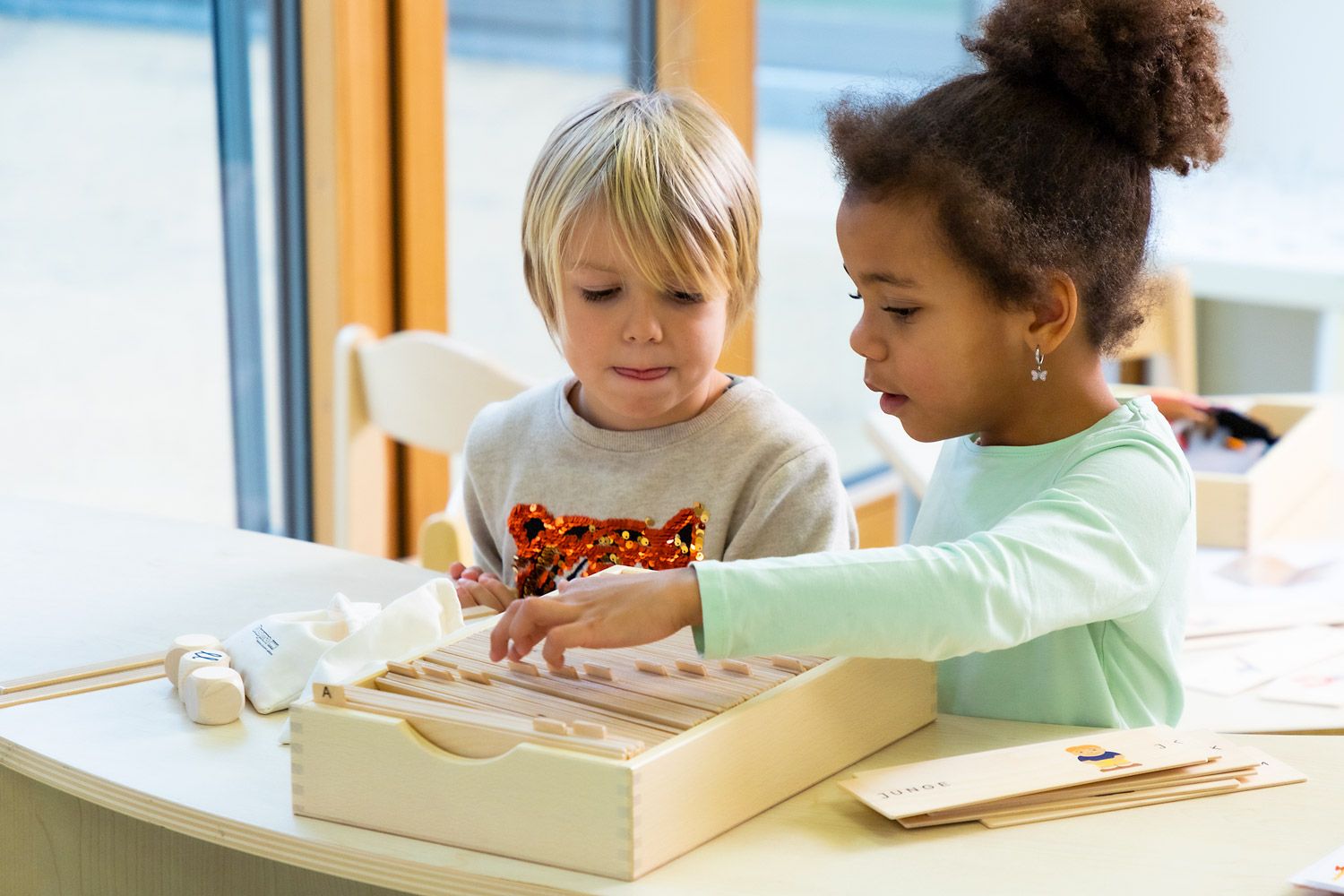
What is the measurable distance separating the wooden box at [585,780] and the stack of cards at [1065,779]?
0.05 m

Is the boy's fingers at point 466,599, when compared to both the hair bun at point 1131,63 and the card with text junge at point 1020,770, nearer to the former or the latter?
the card with text junge at point 1020,770

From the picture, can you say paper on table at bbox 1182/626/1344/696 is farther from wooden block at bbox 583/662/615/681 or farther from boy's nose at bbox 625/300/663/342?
wooden block at bbox 583/662/615/681

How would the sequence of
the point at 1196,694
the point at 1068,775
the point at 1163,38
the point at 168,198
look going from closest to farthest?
the point at 1068,775 < the point at 1163,38 < the point at 1196,694 < the point at 168,198

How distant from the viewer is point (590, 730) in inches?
31.4

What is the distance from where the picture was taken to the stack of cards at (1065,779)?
0.85 meters

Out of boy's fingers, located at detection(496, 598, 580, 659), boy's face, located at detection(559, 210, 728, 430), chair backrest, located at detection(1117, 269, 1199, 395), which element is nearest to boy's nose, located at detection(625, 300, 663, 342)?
boy's face, located at detection(559, 210, 728, 430)

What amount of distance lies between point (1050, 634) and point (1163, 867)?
31 centimetres

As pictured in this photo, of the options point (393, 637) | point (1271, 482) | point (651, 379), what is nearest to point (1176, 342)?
point (1271, 482)

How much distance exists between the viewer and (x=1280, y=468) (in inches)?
77.2

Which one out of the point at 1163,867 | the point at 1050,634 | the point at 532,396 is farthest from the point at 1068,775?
the point at 532,396

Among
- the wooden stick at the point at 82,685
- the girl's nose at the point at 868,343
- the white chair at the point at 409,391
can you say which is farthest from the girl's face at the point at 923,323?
the white chair at the point at 409,391

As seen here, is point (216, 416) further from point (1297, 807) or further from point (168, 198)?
point (1297, 807)

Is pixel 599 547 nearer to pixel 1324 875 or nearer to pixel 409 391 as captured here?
pixel 409 391

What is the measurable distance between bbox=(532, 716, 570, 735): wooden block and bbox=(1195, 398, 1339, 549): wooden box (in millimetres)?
1106
